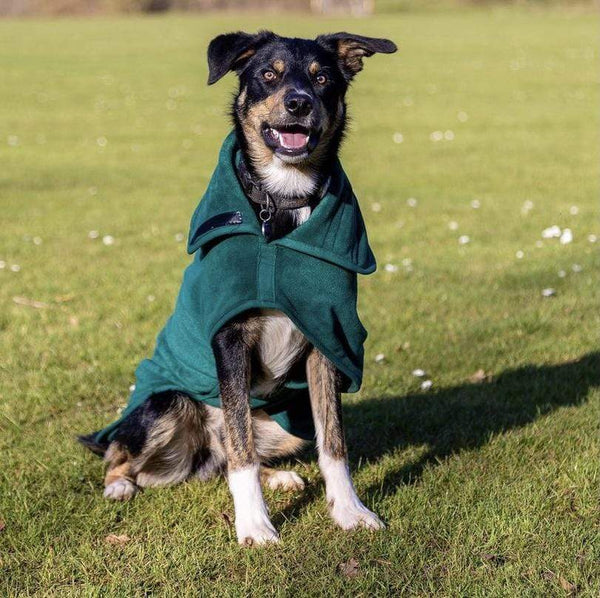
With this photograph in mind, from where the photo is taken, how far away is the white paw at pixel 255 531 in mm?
3971

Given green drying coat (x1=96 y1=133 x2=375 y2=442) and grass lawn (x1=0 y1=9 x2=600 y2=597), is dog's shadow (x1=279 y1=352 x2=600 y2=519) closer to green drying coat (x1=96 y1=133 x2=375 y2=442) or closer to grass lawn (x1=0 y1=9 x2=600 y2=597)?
grass lawn (x1=0 y1=9 x2=600 y2=597)

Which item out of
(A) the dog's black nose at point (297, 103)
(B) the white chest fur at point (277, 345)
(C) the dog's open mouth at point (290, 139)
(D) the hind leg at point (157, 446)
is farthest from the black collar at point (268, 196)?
(D) the hind leg at point (157, 446)

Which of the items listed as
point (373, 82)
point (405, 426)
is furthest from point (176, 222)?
point (373, 82)

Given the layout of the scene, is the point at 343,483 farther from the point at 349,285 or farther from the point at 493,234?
the point at 493,234

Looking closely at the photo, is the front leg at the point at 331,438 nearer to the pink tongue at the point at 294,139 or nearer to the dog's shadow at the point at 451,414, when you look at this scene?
the dog's shadow at the point at 451,414

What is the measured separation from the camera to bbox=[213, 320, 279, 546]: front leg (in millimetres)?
4016

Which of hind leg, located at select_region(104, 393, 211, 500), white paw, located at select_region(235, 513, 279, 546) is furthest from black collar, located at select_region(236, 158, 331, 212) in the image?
white paw, located at select_region(235, 513, 279, 546)

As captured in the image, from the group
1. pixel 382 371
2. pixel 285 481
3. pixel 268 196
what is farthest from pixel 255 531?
pixel 382 371

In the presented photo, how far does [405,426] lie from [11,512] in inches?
86.2

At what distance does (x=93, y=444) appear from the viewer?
4848 millimetres

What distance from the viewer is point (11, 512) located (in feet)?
14.2

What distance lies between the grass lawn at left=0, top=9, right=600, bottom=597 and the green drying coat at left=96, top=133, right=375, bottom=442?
0.68 metres

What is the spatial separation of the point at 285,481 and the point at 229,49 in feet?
6.82

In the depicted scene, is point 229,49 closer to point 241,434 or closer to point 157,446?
point 241,434
